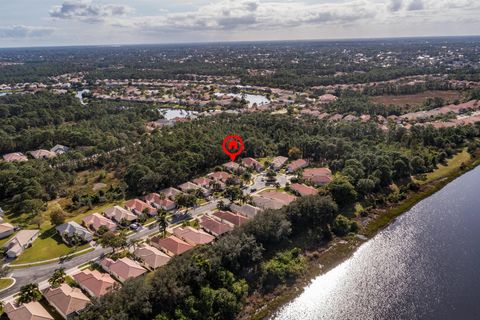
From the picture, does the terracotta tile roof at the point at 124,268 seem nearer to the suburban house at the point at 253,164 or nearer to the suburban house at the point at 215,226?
the suburban house at the point at 215,226

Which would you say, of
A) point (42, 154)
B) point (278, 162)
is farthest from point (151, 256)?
point (42, 154)

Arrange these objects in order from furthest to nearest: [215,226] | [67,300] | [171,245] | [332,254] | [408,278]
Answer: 1. [215,226]
2. [332,254]
3. [171,245]
4. [408,278]
5. [67,300]

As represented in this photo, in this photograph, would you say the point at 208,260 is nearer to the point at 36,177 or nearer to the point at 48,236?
the point at 48,236

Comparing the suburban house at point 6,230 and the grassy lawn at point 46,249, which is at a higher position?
the suburban house at point 6,230

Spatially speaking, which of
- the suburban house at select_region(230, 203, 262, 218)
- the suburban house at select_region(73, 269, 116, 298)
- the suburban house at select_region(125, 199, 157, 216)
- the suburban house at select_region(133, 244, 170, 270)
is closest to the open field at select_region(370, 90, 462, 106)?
the suburban house at select_region(230, 203, 262, 218)

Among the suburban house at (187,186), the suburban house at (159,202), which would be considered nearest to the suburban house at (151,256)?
the suburban house at (159,202)

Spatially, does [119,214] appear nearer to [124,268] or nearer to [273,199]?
[124,268]

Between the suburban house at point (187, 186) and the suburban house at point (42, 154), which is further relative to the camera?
the suburban house at point (42, 154)
